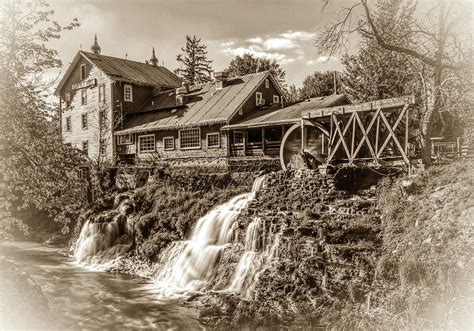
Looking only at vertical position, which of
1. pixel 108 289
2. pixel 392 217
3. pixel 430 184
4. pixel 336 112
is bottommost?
pixel 108 289

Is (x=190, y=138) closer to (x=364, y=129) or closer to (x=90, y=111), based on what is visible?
(x=90, y=111)

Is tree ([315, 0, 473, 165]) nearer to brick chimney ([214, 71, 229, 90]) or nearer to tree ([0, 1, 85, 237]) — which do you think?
tree ([0, 1, 85, 237])

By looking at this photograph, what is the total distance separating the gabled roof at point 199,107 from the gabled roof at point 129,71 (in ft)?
8.60

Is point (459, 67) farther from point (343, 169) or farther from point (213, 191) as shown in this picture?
point (213, 191)

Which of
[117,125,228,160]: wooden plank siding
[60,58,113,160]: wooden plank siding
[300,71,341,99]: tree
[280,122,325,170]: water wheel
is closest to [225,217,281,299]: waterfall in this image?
[280,122,325,170]: water wheel

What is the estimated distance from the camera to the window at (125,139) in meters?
33.3

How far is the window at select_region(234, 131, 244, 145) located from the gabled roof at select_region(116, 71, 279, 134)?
5.47ft

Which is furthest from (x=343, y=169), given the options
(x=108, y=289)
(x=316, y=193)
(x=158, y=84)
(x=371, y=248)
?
(x=158, y=84)

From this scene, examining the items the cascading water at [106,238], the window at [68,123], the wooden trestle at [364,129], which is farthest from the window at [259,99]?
the window at [68,123]

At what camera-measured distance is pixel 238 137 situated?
27.8 metres

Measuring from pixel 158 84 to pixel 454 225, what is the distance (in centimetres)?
3032

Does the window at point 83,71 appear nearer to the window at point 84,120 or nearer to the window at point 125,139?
the window at point 84,120

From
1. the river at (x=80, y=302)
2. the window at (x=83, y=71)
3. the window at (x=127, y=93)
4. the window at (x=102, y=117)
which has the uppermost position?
the window at (x=83, y=71)

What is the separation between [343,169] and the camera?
1634 cm
